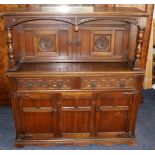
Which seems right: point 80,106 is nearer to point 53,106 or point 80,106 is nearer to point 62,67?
point 53,106

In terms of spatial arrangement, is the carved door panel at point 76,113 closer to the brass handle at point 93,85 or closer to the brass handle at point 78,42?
the brass handle at point 93,85

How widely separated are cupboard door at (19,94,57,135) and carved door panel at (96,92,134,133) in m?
0.48

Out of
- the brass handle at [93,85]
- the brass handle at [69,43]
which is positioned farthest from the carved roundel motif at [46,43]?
the brass handle at [93,85]

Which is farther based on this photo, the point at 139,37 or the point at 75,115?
the point at 75,115

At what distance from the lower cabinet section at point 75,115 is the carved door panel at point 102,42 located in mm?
443

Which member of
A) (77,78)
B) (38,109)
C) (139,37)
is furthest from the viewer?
(38,109)

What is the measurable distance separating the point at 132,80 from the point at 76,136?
88 cm

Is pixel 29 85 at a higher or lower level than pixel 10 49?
lower

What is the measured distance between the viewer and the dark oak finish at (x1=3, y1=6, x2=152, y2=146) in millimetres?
2148

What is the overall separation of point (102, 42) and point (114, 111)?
74cm

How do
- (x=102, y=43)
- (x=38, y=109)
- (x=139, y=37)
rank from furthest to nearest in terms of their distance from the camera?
(x=102, y=43)
(x=38, y=109)
(x=139, y=37)

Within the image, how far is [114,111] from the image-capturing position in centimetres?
234

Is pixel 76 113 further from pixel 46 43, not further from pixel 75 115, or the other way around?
pixel 46 43

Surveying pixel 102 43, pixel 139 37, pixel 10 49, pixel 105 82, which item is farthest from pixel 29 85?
pixel 139 37
